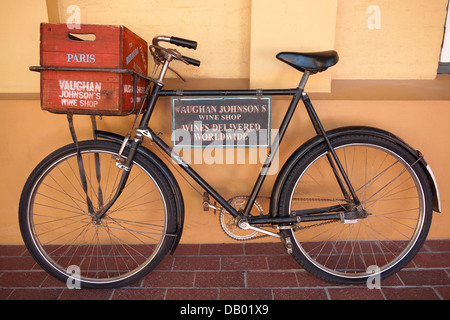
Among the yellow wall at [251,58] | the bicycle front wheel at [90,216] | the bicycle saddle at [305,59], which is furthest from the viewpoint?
the bicycle front wheel at [90,216]

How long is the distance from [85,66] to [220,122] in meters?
0.87

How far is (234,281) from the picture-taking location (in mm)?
2332

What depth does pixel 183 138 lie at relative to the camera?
2246 mm

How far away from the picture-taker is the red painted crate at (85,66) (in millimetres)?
1868

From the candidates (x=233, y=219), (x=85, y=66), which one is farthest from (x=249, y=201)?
(x=85, y=66)

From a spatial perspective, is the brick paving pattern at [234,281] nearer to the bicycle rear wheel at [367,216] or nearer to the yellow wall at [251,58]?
the bicycle rear wheel at [367,216]

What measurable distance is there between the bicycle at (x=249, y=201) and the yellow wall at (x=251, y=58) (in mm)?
240

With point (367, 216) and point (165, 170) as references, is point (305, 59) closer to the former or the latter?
point (165, 170)

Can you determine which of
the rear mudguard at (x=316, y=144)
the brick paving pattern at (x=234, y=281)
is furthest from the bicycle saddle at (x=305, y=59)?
the brick paving pattern at (x=234, y=281)

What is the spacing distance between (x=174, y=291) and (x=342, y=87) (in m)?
1.91

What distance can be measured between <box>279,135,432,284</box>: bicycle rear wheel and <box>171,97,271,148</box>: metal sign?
0.55m
